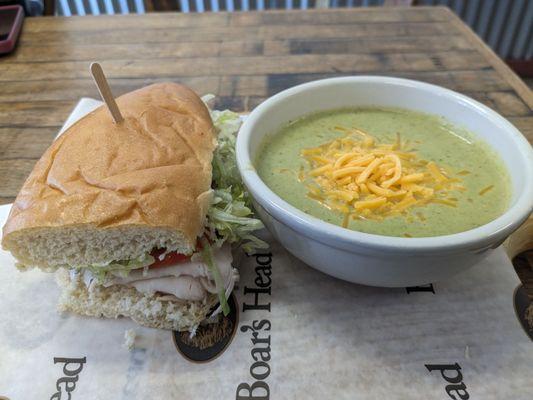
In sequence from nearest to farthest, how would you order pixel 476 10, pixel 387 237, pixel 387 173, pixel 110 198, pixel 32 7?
pixel 387 237, pixel 110 198, pixel 387 173, pixel 32 7, pixel 476 10

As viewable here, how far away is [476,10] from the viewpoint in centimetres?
518

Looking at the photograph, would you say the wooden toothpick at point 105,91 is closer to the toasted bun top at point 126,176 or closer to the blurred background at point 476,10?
the toasted bun top at point 126,176

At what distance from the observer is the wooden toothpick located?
132 cm

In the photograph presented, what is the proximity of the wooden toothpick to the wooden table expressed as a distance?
696mm

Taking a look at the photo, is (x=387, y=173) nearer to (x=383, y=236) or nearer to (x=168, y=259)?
(x=383, y=236)

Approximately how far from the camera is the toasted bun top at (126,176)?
3.86ft

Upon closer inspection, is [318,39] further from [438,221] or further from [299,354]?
[299,354]

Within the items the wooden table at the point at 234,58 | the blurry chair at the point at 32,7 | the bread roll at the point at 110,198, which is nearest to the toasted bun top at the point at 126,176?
the bread roll at the point at 110,198

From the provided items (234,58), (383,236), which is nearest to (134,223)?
(383,236)

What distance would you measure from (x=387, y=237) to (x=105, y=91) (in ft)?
2.94

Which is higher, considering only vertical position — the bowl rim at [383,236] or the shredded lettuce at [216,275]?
the bowl rim at [383,236]

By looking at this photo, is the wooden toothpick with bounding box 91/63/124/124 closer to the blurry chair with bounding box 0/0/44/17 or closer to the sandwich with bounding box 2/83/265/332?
the sandwich with bounding box 2/83/265/332

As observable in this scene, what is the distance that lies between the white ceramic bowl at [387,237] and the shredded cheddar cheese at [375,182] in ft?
0.41

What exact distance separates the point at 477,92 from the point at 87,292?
202 centimetres
